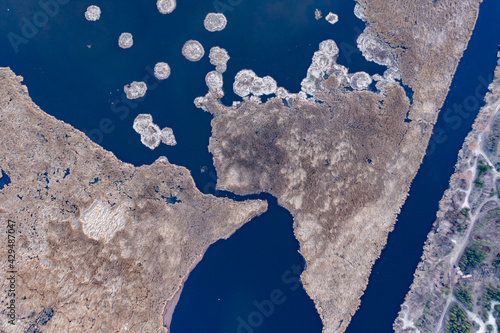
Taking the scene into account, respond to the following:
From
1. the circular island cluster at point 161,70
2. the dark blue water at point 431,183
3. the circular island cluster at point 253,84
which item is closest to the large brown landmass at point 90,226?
the circular island cluster at point 161,70

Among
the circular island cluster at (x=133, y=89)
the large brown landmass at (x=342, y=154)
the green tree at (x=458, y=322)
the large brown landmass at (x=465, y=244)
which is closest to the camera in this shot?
the green tree at (x=458, y=322)

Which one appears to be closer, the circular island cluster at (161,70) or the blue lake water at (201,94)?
the blue lake water at (201,94)

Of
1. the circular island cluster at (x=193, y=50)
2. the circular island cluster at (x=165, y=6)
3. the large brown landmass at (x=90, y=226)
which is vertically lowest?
the large brown landmass at (x=90, y=226)

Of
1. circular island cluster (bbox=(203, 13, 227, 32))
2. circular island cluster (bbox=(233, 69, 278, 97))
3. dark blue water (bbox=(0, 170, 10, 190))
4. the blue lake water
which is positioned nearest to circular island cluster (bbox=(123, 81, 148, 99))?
the blue lake water

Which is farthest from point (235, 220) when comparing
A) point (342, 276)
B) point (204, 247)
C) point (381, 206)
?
point (381, 206)

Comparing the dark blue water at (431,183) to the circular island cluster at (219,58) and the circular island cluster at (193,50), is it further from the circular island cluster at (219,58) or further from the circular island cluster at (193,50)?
the circular island cluster at (193,50)

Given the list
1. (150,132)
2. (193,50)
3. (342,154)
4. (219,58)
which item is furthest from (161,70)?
(342,154)

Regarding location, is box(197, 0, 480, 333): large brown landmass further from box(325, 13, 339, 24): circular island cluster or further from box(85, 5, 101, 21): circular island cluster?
box(85, 5, 101, 21): circular island cluster
